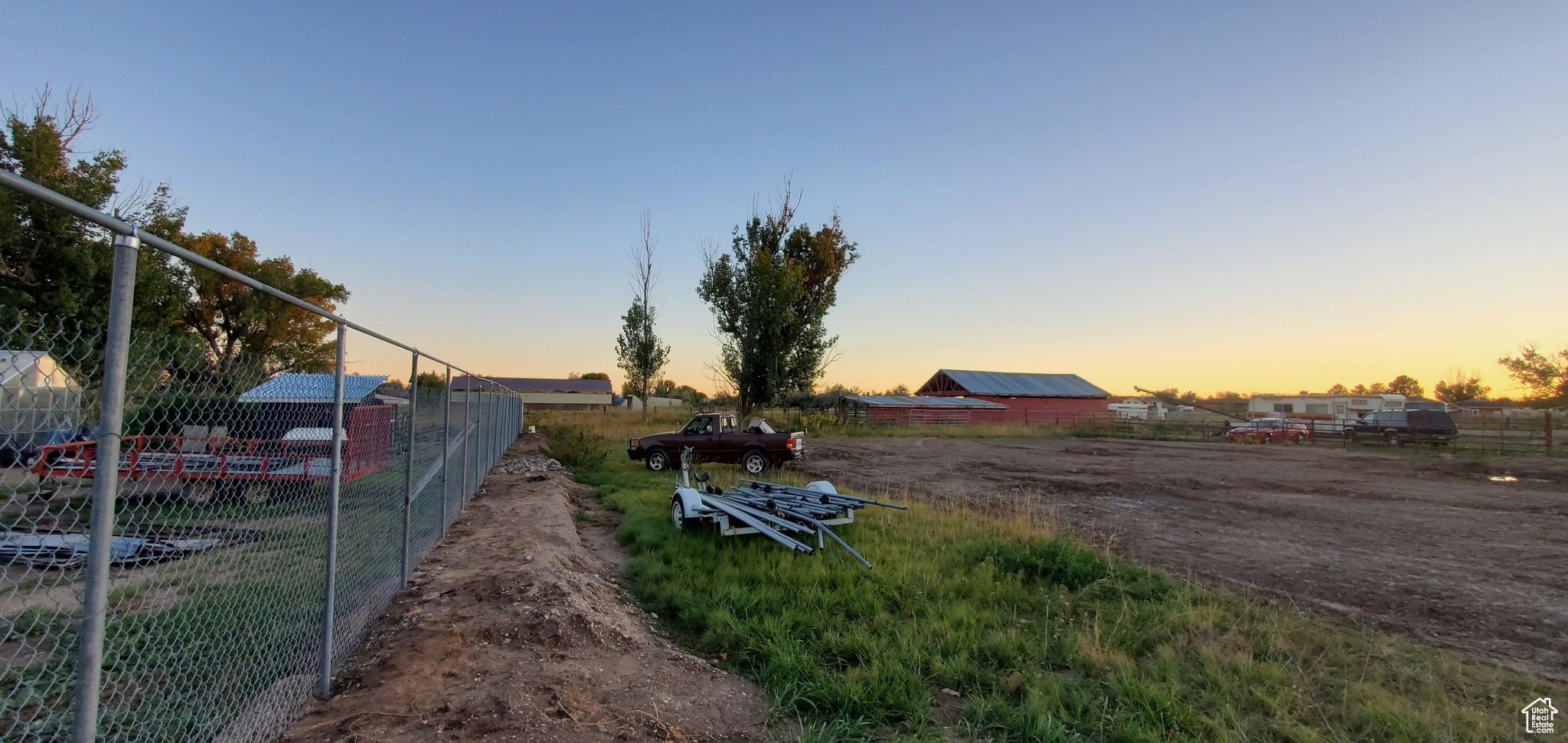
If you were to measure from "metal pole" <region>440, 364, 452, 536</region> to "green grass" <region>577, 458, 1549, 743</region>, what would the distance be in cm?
220

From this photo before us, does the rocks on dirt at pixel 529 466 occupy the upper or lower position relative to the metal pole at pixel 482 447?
lower

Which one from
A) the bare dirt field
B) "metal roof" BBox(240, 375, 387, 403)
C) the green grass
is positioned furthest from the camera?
the bare dirt field

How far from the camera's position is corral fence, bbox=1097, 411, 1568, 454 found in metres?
27.0

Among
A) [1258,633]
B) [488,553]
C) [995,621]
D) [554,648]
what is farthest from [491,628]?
[1258,633]

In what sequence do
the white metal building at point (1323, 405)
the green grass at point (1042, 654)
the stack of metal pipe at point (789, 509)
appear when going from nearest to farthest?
the green grass at point (1042, 654) → the stack of metal pipe at point (789, 509) → the white metal building at point (1323, 405)

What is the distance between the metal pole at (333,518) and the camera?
3436 millimetres

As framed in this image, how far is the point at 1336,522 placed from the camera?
36.8 feet

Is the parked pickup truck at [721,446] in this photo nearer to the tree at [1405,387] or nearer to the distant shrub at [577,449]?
the distant shrub at [577,449]

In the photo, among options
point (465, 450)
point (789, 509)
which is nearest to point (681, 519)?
point (789, 509)

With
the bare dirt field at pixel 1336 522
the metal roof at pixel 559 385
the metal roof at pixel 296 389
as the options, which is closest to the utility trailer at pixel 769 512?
the bare dirt field at pixel 1336 522

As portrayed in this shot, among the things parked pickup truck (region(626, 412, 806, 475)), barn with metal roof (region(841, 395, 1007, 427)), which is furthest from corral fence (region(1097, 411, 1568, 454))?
parked pickup truck (region(626, 412, 806, 475))

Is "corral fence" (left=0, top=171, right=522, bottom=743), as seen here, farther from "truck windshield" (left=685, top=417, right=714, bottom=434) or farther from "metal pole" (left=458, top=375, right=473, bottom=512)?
"truck windshield" (left=685, top=417, right=714, bottom=434)

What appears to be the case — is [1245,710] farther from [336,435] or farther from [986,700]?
[336,435]

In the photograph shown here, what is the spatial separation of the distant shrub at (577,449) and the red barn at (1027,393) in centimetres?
3732
